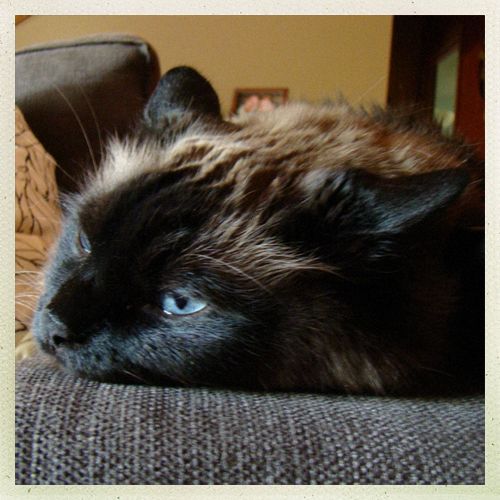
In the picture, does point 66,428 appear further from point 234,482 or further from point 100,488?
point 234,482

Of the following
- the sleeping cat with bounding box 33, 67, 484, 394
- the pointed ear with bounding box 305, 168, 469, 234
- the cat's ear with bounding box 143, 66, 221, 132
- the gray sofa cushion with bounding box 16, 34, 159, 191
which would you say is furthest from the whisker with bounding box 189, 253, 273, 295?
the gray sofa cushion with bounding box 16, 34, 159, 191

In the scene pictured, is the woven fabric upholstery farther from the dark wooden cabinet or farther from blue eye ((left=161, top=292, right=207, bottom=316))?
the dark wooden cabinet

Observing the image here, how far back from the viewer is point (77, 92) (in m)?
1.56

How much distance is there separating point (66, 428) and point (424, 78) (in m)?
1.38

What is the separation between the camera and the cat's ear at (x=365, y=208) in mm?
614

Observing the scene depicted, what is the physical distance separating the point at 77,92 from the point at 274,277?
1129 millimetres

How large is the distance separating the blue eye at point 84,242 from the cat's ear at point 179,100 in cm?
24

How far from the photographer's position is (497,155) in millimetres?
762

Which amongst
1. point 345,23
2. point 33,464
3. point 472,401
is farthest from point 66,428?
point 345,23

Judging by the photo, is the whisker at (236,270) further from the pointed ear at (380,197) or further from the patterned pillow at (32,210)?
the patterned pillow at (32,210)

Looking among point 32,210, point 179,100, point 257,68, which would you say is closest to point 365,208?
point 179,100

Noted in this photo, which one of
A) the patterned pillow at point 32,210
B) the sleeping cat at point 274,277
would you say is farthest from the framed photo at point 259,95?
the sleeping cat at point 274,277

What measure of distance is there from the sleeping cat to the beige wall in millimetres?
258

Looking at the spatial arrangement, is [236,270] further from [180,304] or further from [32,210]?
[32,210]
